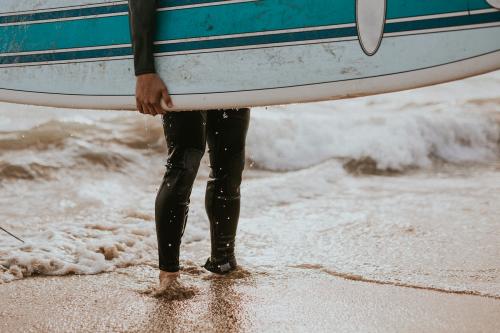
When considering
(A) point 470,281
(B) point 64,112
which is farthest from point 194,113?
(B) point 64,112

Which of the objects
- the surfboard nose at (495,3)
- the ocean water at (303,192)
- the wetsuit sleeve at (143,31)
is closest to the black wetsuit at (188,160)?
the wetsuit sleeve at (143,31)

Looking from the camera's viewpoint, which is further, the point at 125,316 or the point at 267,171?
the point at 267,171

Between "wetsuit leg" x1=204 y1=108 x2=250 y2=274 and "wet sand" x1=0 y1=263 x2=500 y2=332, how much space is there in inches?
5.1

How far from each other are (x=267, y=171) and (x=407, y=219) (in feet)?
7.77

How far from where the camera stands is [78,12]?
2381 millimetres

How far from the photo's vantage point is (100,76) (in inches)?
93.0

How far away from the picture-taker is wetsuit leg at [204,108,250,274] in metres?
2.28

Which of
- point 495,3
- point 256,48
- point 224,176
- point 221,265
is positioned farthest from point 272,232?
point 495,3

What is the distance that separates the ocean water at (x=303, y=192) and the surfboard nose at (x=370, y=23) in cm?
96

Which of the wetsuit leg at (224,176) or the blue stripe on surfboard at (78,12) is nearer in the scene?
the blue stripe on surfboard at (78,12)

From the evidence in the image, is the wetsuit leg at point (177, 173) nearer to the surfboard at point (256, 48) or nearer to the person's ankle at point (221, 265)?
the surfboard at point (256, 48)

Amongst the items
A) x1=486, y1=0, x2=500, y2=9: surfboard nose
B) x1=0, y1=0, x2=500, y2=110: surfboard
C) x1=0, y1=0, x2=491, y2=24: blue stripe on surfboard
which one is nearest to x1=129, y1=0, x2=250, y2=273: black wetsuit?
x1=0, y1=0, x2=500, y2=110: surfboard

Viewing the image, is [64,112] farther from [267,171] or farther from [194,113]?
[194,113]

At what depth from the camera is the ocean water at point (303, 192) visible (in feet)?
8.92
